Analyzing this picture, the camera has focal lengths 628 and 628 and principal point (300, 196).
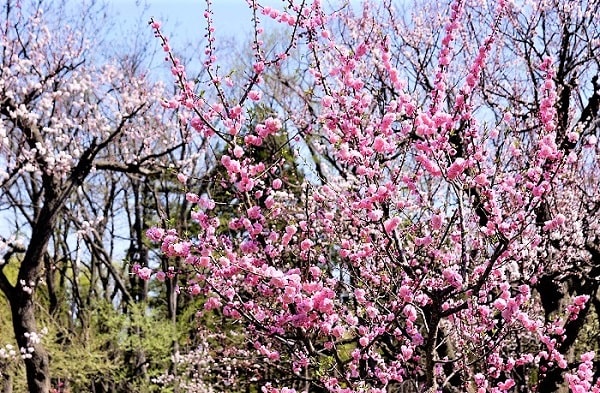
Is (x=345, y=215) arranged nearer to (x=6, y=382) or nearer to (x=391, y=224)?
(x=391, y=224)

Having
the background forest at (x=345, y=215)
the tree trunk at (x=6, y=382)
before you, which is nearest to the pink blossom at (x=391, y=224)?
the background forest at (x=345, y=215)

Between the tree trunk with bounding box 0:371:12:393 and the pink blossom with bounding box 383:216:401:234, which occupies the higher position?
the tree trunk with bounding box 0:371:12:393

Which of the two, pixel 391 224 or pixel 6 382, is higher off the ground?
pixel 6 382

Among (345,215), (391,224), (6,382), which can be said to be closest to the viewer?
(391,224)

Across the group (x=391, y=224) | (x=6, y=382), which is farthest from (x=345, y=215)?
(x=6, y=382)

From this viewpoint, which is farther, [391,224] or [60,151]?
[60,151]

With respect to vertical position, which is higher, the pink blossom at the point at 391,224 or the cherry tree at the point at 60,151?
the cherry tree at the point at 60,151

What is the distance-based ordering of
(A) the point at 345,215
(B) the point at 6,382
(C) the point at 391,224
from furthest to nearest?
(B) the point at 6,382, (A) the point at 345,215, (C) the point at 391,224

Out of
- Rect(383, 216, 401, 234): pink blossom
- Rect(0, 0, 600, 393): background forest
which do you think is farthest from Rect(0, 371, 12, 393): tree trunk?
Rect(383, 216, 401, 234): pink blossom

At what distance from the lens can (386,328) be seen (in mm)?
3947

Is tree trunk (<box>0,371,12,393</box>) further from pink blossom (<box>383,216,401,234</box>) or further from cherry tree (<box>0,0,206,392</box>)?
pink blossom (<box>383,216,401,234</box>)

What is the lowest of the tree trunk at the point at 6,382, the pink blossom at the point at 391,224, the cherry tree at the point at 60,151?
the pink blossom at the point at 391,224

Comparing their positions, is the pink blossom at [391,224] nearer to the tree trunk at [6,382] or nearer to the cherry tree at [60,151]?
the cherry tree at [60,151]

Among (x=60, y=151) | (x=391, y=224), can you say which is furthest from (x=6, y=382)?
(x=391, y=224)
